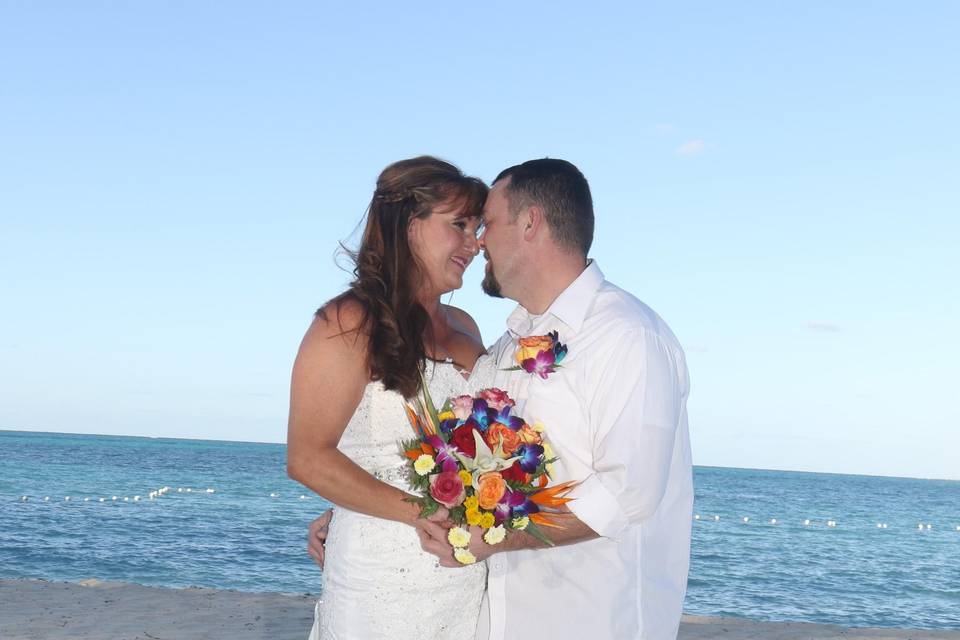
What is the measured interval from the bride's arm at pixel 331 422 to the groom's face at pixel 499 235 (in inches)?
26.2

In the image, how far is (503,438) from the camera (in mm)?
3268

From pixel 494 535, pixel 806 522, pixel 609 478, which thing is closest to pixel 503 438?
pixel 494 535

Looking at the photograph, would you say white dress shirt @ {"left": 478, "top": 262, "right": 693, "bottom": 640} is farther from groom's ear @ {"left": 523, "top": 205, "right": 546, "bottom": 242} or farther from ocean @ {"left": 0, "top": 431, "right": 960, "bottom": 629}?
ocean @ {"left": 0, "top": 431, "right": 960, "bottom": 629}

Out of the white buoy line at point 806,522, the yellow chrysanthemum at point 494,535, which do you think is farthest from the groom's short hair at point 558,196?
the white buoy line at point 806,522

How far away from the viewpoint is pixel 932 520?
58.6 metres

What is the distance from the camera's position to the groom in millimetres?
3443

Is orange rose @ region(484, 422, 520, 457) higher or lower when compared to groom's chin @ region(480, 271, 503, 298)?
lower

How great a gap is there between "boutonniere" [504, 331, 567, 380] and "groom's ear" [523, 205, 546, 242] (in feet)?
1.47

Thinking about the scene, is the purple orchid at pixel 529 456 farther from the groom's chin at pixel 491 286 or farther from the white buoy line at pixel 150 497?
the white buoy line at pixel 150 497

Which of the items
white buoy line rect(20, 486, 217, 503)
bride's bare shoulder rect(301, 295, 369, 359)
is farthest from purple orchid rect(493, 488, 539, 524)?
white buoy line rect(20, 486, 217, 503)

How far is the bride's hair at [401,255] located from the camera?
3.87 meters

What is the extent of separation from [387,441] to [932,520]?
6219cm

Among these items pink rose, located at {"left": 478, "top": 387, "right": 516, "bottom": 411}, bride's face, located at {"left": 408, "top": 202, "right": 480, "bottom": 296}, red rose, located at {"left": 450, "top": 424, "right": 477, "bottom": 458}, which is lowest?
red rose, located at {"left": 450, "top": 424, "right": 477, "bottom": 458}

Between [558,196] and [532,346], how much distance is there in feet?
2.10
